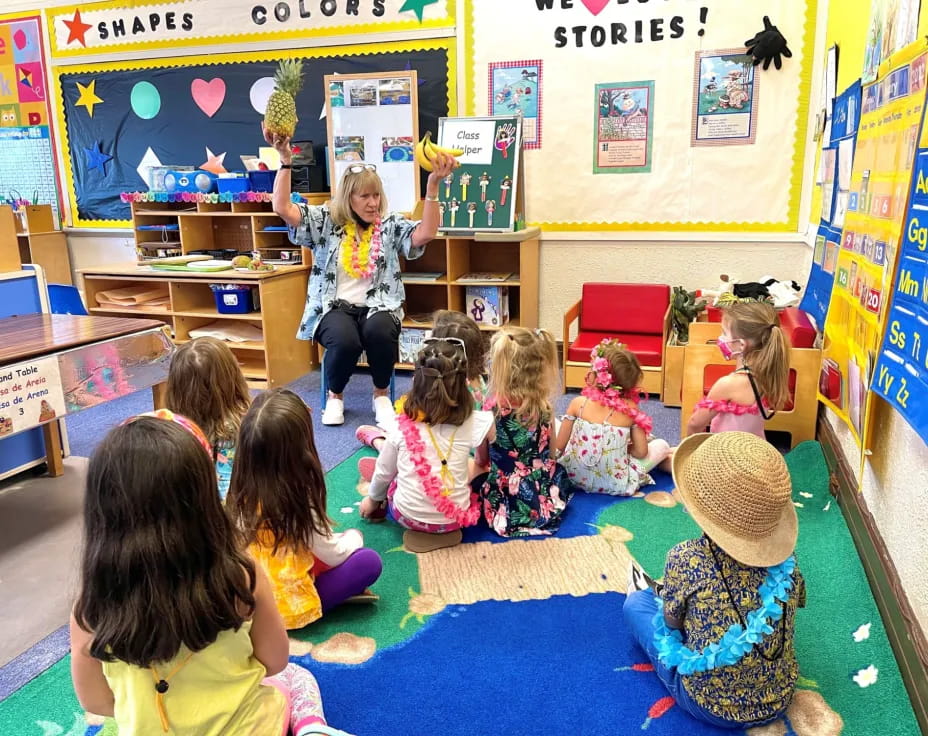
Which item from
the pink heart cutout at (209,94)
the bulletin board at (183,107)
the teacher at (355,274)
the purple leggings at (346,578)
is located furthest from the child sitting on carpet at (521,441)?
the pink heart cutout at (209,94)

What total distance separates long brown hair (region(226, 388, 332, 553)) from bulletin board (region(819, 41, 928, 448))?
5.02 feet

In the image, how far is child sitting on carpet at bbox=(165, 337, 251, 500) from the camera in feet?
6.87

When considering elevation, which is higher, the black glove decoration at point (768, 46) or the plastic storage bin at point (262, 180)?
the black glove decoration at point (768, 46)

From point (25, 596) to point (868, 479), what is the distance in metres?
2.61

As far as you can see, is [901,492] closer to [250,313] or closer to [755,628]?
[755,628]

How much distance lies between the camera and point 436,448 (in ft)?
7.60

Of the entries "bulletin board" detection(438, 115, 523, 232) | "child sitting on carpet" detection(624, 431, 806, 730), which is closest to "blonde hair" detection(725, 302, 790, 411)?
"child sitting on carpet" detection(624, 431, 806, 730)

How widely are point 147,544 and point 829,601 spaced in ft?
6.10

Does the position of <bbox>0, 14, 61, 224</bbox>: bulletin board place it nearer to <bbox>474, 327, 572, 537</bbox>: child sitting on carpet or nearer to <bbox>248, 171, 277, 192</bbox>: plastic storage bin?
<bbox>248, 171, 277, 192</bbox>: plastic storage bin

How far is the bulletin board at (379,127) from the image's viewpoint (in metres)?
4.51

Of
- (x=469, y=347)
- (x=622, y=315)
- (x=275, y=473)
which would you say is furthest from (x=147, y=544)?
(x=622, y=315)

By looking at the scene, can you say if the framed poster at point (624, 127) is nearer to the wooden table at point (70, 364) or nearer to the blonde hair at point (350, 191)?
the blonde hair at point (350, 191)

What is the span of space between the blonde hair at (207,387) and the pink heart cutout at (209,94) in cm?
362

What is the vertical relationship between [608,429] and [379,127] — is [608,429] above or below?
below
